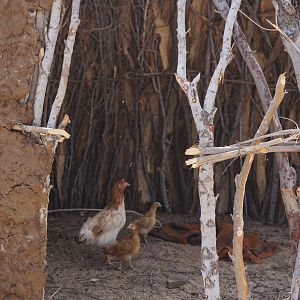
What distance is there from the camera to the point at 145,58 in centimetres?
678

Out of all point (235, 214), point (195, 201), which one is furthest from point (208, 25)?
point (235, 214)

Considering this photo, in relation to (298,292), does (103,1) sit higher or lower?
higher

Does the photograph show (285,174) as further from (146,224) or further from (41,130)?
(146,224)

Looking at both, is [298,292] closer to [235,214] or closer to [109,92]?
[235,214]

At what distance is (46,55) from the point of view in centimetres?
372

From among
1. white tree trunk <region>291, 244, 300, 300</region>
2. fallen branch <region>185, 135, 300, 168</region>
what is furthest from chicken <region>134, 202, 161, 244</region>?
fallen branch <region>185, 135, 300, 168</region>

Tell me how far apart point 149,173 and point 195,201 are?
520mm

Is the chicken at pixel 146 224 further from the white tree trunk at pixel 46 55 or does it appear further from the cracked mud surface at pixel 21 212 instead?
the white tree trunk at pixel 46 55

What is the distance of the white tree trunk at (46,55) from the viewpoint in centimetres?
371

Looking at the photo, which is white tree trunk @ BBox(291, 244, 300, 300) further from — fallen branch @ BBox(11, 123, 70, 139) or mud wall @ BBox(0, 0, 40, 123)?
mud wall @ BBox(0, 0, 40, 123)

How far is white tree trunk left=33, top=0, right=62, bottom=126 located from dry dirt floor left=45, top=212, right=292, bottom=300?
1225 mm

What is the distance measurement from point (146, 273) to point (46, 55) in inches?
81.5

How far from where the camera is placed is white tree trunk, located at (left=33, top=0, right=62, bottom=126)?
3707 mm

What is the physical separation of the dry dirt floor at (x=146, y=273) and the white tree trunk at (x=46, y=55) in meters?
1.22
